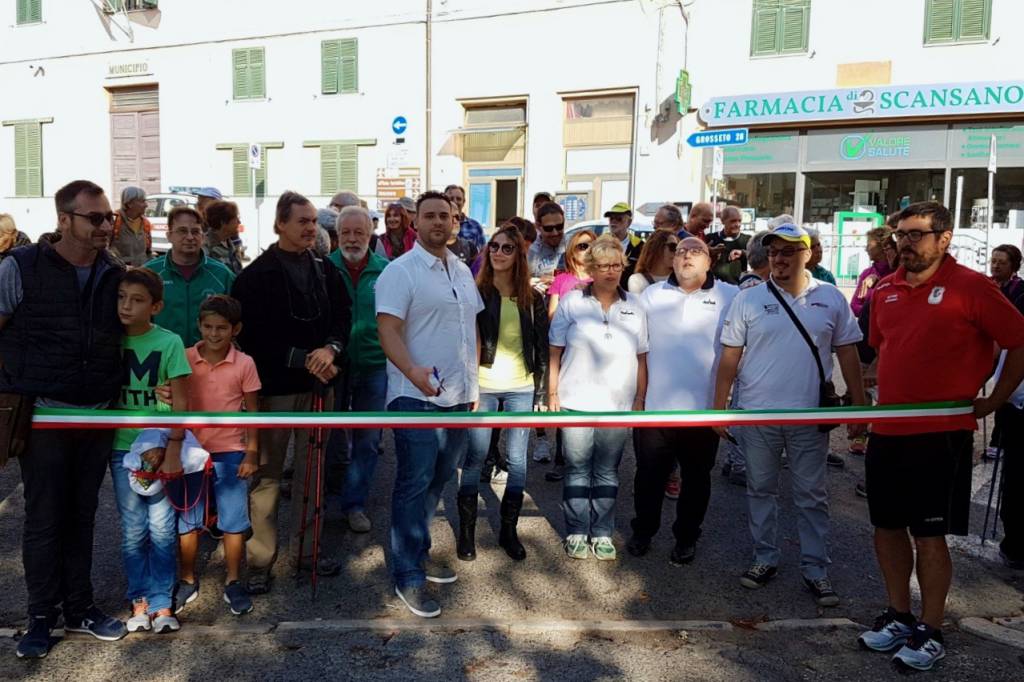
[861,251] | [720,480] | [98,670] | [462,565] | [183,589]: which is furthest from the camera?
[861,251]

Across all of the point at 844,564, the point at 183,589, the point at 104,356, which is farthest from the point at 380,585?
the point at 844,564

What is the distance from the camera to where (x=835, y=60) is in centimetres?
1758

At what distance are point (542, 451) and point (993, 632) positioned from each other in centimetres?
347

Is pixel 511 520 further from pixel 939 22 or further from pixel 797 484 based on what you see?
pixel 939 22

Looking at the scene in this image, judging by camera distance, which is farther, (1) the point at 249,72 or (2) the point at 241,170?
(2) the point at 241,170

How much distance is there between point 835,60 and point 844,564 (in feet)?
51.0

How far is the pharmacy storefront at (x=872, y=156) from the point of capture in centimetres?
1688

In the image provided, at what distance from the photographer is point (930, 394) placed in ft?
11.8

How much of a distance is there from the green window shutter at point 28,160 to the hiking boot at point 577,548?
26864mm

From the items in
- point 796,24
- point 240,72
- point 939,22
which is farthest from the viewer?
point 240,72

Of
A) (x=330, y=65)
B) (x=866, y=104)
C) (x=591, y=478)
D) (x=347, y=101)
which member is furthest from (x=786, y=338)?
(x=330, y=65)

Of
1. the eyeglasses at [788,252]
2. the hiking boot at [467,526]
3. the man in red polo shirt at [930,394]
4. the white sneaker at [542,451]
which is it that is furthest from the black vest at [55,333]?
the white sneaker at [542,451]

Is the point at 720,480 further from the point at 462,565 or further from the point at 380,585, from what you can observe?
the point at 380,585

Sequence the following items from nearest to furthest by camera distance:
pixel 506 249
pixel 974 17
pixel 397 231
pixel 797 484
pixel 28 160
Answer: pixel 797 484, pixel 506 249, pixel 397 231, pixel 974 17, pixel 28 160
